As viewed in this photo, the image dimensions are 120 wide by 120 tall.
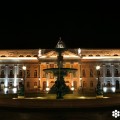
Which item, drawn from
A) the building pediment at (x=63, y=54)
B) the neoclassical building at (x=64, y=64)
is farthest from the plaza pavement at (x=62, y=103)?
the building pediment at (x=63, y=54)

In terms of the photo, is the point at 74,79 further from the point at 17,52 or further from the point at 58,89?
the point at 58,89

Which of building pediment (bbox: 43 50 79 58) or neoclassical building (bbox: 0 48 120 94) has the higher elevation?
building pediment (bbox: 43 50 79 58)

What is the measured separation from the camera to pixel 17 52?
2562 inches

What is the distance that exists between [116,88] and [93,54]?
949cm

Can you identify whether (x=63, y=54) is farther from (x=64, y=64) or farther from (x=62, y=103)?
(x=62, y=103)

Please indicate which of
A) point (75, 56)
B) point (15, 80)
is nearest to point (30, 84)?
point (15, 80)

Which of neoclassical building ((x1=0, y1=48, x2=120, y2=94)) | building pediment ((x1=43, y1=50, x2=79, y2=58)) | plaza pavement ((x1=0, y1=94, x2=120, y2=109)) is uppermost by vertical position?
building pediment ((x1=43, y1=50, x2=79, y2=58))

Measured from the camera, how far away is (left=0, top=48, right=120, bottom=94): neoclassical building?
208ft

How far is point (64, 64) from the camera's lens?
64375mm

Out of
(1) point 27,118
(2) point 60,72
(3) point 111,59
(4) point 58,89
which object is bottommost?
(1) point 27,118

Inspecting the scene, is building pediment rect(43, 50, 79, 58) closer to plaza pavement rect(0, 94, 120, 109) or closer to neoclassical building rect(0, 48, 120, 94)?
neoclassical building rect(0, 48, 120, 94)

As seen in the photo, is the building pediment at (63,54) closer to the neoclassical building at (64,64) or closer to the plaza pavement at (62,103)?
the neoclassical building at (64,64)

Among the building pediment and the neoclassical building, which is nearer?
the building pediment

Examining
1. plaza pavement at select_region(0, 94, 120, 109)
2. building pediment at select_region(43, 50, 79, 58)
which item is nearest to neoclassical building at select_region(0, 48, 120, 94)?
building pediment at select_region(43, 50, 79, 58)
